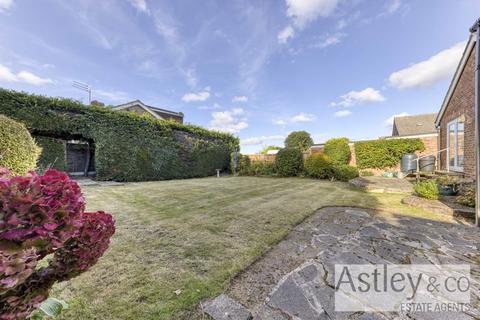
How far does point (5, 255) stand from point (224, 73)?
512 inches

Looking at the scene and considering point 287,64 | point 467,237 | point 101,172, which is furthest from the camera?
point 287,64

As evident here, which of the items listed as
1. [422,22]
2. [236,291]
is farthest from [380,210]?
[422,22]

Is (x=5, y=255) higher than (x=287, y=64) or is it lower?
lower

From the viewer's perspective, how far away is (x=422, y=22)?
6.46 metres

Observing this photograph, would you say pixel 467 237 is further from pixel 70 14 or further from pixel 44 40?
pixel 44 40

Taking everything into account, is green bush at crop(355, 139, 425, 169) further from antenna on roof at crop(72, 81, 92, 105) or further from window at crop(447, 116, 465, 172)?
antenna on roof at crop(72, 81, 92, 105)

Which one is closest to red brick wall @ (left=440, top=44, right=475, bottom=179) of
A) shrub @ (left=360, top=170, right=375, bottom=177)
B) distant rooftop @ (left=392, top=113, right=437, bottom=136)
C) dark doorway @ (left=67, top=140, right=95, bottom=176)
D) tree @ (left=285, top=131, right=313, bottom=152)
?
shrub @ (left=360, top=170, right=375, bottom=177)

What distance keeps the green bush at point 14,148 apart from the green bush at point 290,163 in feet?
34.3

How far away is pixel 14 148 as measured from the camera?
456cm

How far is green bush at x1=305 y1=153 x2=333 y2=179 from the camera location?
10.1m

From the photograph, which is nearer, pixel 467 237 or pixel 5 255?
pixel 5 255

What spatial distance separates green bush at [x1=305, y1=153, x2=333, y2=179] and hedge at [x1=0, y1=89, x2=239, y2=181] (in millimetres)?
6625

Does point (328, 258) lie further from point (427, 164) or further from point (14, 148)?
point (427, 164)

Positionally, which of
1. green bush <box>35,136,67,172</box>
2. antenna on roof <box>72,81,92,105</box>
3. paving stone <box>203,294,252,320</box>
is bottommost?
paving stone <box>203,294,252,320</box>
